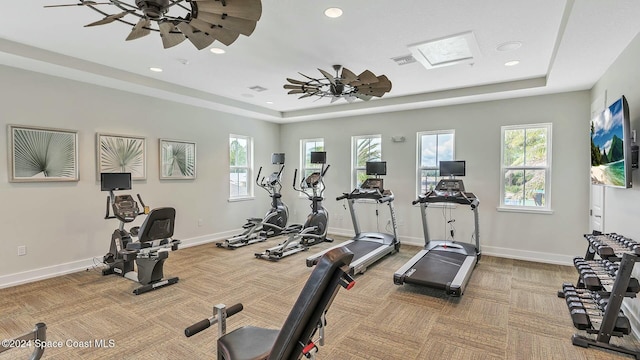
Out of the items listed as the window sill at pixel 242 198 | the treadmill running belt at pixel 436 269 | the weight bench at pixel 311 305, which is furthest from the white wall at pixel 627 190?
the window sill at pixel 242 198

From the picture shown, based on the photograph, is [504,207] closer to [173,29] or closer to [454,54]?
[454,54]

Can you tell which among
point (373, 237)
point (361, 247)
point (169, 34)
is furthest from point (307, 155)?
point (169, 34)

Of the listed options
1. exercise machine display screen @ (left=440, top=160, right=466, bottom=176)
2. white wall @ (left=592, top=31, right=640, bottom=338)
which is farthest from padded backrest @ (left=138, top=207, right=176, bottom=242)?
white wall @ (left=592, top=31, right=640, bottom=338)

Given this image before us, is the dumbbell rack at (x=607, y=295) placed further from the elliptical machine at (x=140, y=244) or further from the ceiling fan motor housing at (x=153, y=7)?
the elliptical machine at (x=140, y=244)

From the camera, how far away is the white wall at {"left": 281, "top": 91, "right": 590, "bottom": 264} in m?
4.98

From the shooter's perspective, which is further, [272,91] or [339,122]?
[339,122]

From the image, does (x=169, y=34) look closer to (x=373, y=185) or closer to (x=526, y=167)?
(x=373, y=185)

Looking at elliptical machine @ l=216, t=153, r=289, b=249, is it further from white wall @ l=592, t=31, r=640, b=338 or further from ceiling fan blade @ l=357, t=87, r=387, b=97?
white wall @ l=592, t=31, r=640, b=338

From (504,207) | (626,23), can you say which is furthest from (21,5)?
(504,207)

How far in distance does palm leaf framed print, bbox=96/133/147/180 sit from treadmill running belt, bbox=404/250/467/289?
4.65 metres

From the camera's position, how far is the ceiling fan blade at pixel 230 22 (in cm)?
212

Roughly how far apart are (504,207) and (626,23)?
342 centimetres

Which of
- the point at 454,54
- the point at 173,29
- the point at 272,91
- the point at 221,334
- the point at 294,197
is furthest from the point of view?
the point at 294,197

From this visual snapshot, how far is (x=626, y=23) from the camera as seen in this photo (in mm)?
2697
